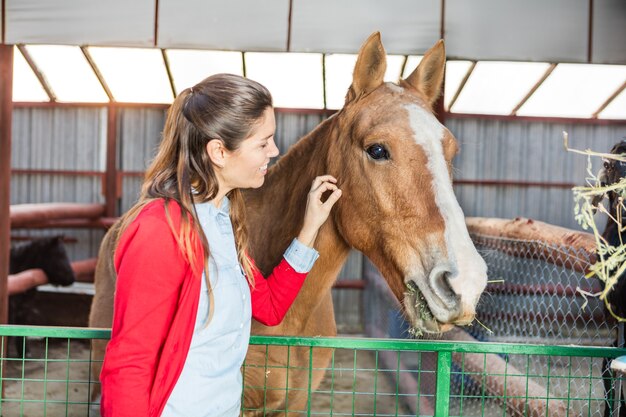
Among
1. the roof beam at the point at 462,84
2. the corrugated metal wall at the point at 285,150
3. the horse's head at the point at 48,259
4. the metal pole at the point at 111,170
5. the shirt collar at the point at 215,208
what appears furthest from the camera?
the corrugated metal wall at the point at 285,150

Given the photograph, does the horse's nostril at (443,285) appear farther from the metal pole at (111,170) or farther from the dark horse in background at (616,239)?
the metal pole at (111,170)

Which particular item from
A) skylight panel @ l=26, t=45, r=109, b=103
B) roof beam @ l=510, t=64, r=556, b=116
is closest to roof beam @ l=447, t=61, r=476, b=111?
roof beam @ l=510, t=64, r=556, b=116

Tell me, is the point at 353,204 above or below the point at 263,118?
below

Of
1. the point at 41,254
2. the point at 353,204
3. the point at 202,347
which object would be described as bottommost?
the point at 41,254

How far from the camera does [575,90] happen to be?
30.1ft

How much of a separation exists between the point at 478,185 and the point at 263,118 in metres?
10.6

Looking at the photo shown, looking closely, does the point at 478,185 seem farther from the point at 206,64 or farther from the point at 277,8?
the point at 277,8

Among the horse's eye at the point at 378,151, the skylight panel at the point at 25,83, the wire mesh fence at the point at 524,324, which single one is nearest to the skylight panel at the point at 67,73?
the skylight panel at the point at 25,83

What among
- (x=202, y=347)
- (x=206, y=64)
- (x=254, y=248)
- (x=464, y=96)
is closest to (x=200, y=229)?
(x=202, y=347)

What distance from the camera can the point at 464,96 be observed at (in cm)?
963

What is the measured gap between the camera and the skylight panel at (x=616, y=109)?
31.0 feet

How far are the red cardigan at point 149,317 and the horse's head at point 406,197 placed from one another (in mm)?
755

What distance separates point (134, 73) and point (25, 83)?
2016 millimetres

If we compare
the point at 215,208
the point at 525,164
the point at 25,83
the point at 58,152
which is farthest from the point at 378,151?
the point at 58,152
